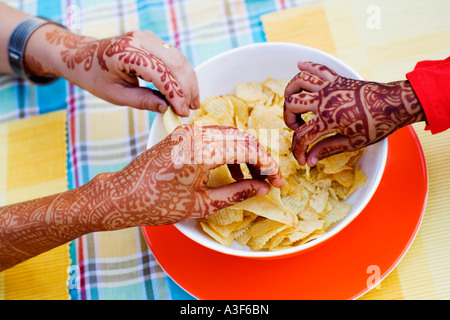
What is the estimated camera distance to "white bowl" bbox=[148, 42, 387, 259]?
32.7 inches

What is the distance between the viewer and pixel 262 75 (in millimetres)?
1049

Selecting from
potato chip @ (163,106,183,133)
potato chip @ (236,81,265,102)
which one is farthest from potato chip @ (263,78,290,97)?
potato chip @ (163,106,183,133)

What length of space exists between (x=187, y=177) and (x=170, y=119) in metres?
0.17

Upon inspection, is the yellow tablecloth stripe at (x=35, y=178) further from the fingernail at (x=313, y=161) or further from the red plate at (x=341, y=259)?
the fingernail at (x=313, y=161)

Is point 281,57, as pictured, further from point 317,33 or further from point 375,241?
point 375,241

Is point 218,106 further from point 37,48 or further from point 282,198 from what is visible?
point 37,48

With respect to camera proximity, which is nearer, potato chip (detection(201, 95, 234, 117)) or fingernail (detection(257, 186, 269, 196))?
fingernail (detection(257, 186, 269, 196))

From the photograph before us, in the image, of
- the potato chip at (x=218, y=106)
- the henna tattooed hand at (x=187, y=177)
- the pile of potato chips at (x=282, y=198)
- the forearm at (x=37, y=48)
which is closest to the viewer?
the henna tattooed hand at (x=187, y=177)

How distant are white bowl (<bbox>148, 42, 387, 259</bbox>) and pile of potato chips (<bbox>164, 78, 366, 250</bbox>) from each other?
0.9 inches

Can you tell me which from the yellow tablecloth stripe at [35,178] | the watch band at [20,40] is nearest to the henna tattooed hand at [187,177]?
the yellow tablecloth stripe at [35,178]

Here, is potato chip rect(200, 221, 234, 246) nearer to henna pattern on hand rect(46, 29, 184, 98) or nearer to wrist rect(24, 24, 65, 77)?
henna pattern on hand rect(46, 29, 184, 98)

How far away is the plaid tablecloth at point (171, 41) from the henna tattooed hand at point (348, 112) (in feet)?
0.82

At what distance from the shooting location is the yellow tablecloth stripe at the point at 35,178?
1.09 m
